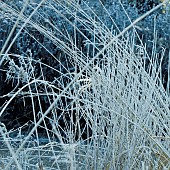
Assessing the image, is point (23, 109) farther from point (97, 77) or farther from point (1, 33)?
point (97, 77)

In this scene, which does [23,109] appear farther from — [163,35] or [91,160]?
[91,160]

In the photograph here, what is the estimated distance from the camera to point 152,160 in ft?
6.42

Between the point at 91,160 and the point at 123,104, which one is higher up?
the point at 123,104

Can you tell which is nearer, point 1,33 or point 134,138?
point 134,138

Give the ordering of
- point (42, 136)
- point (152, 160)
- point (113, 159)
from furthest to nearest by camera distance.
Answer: point (42, 136)
point (152, 160)
point (113, 159)

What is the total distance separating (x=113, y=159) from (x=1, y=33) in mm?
2878

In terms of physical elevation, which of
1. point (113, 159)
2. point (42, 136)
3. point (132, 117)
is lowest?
point (42, 136)

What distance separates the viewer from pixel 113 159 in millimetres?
1812

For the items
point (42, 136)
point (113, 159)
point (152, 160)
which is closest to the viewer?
point (113, 159)

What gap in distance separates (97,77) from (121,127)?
211 mm

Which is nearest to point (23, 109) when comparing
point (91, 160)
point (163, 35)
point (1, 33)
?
point (1, 33)

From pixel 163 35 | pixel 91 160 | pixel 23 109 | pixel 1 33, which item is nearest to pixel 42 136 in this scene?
pixel 23 109

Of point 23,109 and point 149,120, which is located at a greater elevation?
point 149,120

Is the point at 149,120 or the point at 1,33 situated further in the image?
the point at 1,33
